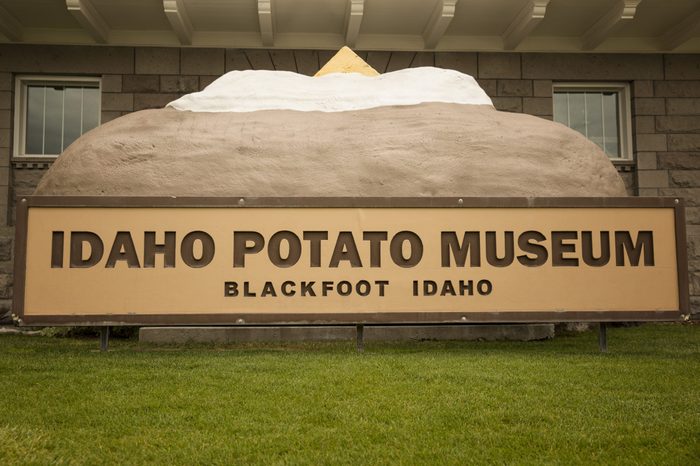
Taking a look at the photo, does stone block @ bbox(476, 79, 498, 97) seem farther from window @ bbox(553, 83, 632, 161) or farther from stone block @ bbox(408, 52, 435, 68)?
window @ bbox(553, 83, 632, 161)

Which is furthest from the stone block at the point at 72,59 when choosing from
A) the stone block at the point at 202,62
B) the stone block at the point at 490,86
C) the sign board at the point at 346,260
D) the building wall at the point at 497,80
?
the sign board at the point at 346,260

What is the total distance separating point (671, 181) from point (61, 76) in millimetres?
9008

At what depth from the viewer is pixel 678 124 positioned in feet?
32.5

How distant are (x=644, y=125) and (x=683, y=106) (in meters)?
0.67

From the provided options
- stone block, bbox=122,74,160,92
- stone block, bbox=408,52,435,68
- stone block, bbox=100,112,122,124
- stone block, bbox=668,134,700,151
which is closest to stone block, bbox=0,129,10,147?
stone block, bbox=100,112,122,124

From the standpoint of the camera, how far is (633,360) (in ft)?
13.2

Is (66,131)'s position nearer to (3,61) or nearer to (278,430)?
(3,61)

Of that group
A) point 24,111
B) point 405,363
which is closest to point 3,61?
point 24,111

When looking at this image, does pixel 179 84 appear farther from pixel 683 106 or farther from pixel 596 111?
pixel 683 106

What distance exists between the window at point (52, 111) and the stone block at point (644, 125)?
311 inches

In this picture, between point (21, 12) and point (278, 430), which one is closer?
point (278, 430)

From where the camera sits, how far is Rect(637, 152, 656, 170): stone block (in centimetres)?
985

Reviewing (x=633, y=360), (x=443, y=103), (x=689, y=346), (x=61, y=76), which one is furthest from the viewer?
(x=61, y=76)

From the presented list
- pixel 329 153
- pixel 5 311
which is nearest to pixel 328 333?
pixel 329 153
